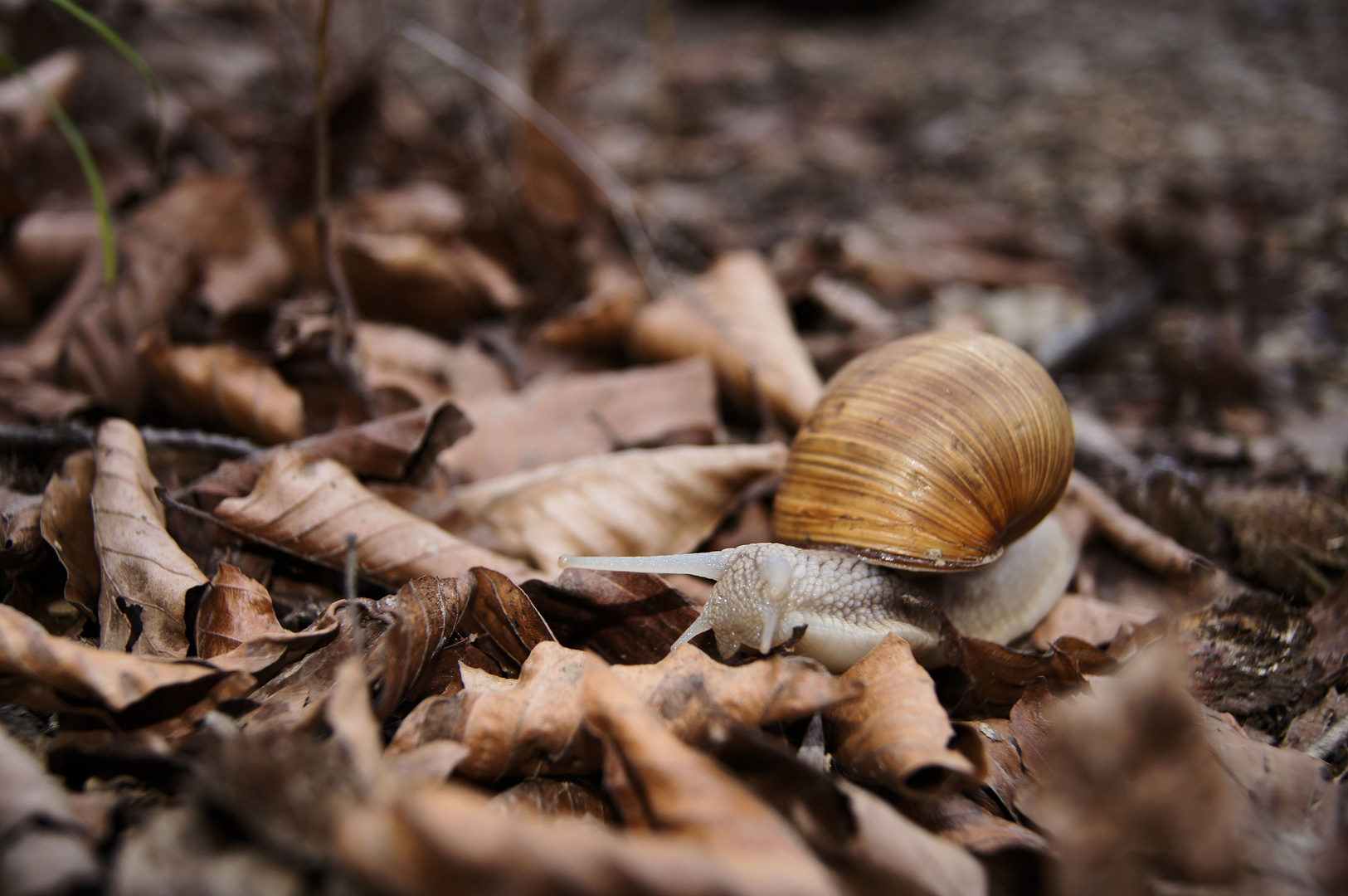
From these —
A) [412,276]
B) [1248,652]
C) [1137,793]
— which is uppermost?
[1137,793]

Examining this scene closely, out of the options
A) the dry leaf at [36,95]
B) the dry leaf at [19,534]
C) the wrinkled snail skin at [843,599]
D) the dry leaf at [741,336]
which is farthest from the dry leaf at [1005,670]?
the dry leaf at [36,95]

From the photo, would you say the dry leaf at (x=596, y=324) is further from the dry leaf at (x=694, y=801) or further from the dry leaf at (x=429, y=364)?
the dry leaf at (x=694, y=801)

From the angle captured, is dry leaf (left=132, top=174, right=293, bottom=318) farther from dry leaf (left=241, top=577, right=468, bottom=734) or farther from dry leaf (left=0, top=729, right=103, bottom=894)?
dry leaf (left=0, top=729, right=103, bottom=894)

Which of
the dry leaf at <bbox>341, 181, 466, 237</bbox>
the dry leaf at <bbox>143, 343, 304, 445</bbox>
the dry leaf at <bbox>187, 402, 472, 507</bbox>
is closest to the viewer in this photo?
the dry leaf at <bbox>187, 402, 472, 507</bbox>

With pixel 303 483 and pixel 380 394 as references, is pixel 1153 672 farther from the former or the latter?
pixel 380 394

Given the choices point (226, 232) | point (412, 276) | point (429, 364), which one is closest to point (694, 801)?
point (429, 364)

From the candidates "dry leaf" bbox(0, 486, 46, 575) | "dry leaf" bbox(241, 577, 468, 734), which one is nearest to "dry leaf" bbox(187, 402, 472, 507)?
"dry leaf" bbox(0, 486, 46, 575)

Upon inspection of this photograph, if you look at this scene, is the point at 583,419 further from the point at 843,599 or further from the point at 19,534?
the point at 19,534
